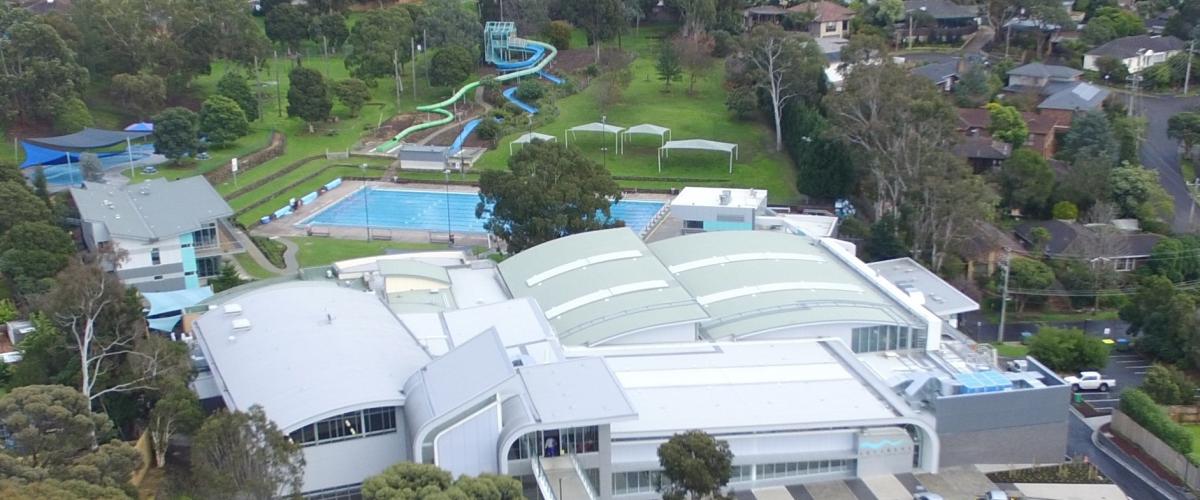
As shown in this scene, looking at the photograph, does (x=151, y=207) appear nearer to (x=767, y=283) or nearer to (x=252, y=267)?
(x=252, y=267)

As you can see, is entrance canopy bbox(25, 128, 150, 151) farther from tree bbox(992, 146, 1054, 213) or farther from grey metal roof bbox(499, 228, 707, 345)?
tree bbox(992, 146, 1054, 213)

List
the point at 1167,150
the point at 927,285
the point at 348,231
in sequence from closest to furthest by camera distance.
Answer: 1. the point at 927,285
2. the point at 348,231
3. the point at 1167,150

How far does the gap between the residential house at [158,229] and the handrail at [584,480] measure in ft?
61.5

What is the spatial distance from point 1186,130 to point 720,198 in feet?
80.9

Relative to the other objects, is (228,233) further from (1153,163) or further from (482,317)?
(1153,163)

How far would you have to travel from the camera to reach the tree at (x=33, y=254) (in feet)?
117

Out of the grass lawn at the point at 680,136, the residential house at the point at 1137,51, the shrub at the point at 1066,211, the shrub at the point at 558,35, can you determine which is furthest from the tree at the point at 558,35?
the shrub at the point at 1066,211

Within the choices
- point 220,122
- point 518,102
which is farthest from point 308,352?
Result: point 518,102

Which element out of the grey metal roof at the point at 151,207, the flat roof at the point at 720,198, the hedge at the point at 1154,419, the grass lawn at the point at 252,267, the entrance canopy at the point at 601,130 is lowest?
the hedge at the point at 1154,419

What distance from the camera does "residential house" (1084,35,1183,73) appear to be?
214ft

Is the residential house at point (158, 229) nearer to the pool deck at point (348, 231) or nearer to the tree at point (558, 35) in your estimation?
the pool deck at point (348, 231)

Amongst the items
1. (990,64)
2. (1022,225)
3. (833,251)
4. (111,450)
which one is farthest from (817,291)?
(990,64)

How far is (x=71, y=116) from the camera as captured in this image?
54.4 m

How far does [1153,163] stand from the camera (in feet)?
173
